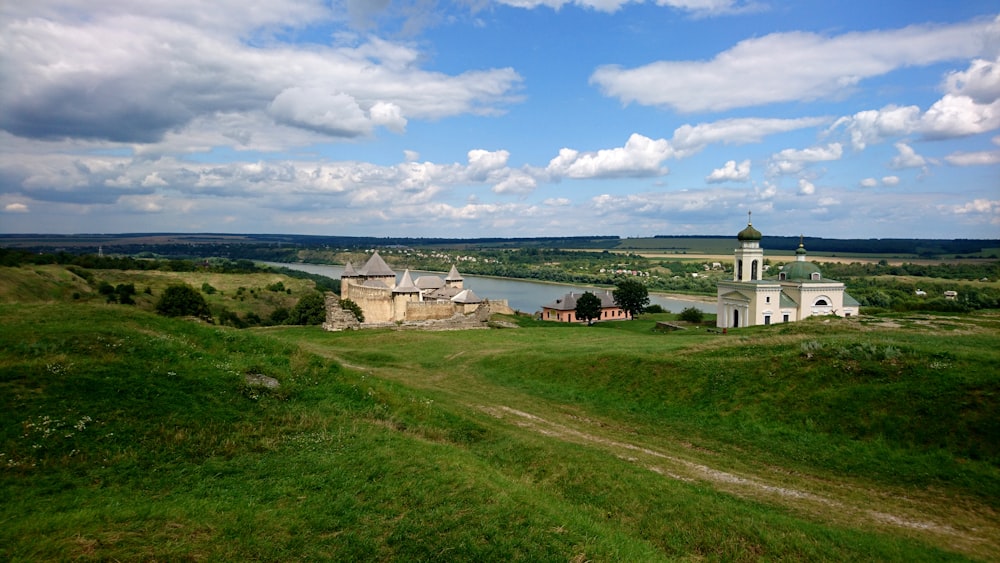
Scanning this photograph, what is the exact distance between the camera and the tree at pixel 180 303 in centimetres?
3056

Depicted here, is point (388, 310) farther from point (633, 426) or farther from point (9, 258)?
point (9, 258)

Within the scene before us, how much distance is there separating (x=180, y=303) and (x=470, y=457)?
2925 cm

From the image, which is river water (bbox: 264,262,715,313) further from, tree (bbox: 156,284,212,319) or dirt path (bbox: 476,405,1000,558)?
dirt path (bbox: 476,405,1000,558)

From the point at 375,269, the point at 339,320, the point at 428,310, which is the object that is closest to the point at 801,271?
the point at 428,310

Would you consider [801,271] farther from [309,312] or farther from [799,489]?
[309,312]

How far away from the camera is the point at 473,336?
97.2ft

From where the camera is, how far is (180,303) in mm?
31500

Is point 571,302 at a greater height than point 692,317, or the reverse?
point 692,317

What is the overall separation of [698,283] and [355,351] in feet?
291

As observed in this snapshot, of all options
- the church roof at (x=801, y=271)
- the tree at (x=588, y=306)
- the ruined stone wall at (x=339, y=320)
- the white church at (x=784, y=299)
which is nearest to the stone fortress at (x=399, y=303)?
the ruined stone wall at (x=339, y=320)

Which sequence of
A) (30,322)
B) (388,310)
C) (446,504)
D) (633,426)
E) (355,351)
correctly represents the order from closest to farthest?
(446,504)
(30,322)
(633,426)
(355,351)
(388,310)

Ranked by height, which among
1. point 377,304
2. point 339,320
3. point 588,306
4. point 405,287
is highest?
point 405,287

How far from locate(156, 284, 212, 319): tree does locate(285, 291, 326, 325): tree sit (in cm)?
779

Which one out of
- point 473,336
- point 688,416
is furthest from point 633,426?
point 473,336
